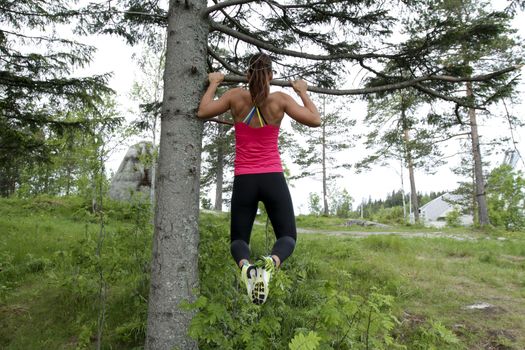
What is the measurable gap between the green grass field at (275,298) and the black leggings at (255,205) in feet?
0.92

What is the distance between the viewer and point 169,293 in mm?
2994

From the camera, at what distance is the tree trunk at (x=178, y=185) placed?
2.99m

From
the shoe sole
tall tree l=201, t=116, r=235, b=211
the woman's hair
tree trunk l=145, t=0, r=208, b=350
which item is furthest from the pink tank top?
tall tree l=201, t=116, r=235, b=211

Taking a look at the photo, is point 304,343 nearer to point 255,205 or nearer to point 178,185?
point 255,205

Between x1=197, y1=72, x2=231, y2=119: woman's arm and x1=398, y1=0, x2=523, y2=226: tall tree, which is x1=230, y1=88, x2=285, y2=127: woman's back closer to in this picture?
x1=197, y1=72, x2=231, y2=119: woman's arm

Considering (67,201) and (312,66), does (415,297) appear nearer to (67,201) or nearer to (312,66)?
(312,66)

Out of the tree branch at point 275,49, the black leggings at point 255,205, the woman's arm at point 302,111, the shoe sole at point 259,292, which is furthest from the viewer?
the tree branch at point 275,49

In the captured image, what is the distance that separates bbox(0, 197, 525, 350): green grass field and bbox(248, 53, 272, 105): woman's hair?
4.43ft

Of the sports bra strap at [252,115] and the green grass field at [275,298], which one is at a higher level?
the sports bra strap at [252,115]

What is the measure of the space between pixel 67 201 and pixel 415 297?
49.7ft

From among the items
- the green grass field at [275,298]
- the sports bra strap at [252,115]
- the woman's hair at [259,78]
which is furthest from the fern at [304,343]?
the woman's hair at [259,78]

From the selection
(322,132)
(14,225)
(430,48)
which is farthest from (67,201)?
(322,132)

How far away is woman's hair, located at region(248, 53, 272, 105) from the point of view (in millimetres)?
2814

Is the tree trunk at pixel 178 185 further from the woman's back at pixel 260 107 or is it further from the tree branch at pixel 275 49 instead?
the woman's back at pixel 260 107
